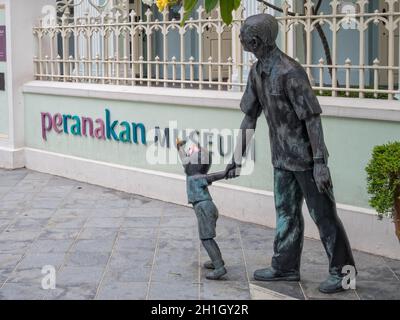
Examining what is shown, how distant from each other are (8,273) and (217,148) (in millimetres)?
2800

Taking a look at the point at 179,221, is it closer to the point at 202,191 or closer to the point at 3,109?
the point at 202,191

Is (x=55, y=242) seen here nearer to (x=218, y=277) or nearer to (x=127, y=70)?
(x=218, y=277)

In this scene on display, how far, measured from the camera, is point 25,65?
1105 cm

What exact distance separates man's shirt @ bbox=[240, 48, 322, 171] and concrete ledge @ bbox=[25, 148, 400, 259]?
156 centimetres

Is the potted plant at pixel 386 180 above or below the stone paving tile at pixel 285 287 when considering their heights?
above

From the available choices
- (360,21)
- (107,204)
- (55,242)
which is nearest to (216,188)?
(107,204)

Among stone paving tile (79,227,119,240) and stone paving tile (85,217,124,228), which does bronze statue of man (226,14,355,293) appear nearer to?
stone paving tile (79,227,119,240)

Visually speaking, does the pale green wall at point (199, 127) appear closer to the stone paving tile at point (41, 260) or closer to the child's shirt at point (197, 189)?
the child's shirt at point (197, 189)

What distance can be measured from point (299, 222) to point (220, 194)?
2544 millimetres

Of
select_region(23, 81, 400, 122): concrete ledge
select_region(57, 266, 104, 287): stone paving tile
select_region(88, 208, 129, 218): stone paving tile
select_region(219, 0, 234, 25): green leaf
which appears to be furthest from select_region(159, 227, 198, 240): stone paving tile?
select_region(219, 0, 234, 25): green leaf

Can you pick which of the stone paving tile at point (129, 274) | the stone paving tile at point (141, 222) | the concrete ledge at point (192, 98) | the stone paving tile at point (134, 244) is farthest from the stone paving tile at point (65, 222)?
the concrete ledge at point (192, 98)

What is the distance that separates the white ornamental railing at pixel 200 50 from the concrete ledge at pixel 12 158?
1.12m

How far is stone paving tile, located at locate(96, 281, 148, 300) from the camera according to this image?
19.1 feet

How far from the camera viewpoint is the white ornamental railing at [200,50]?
7.16 meters
